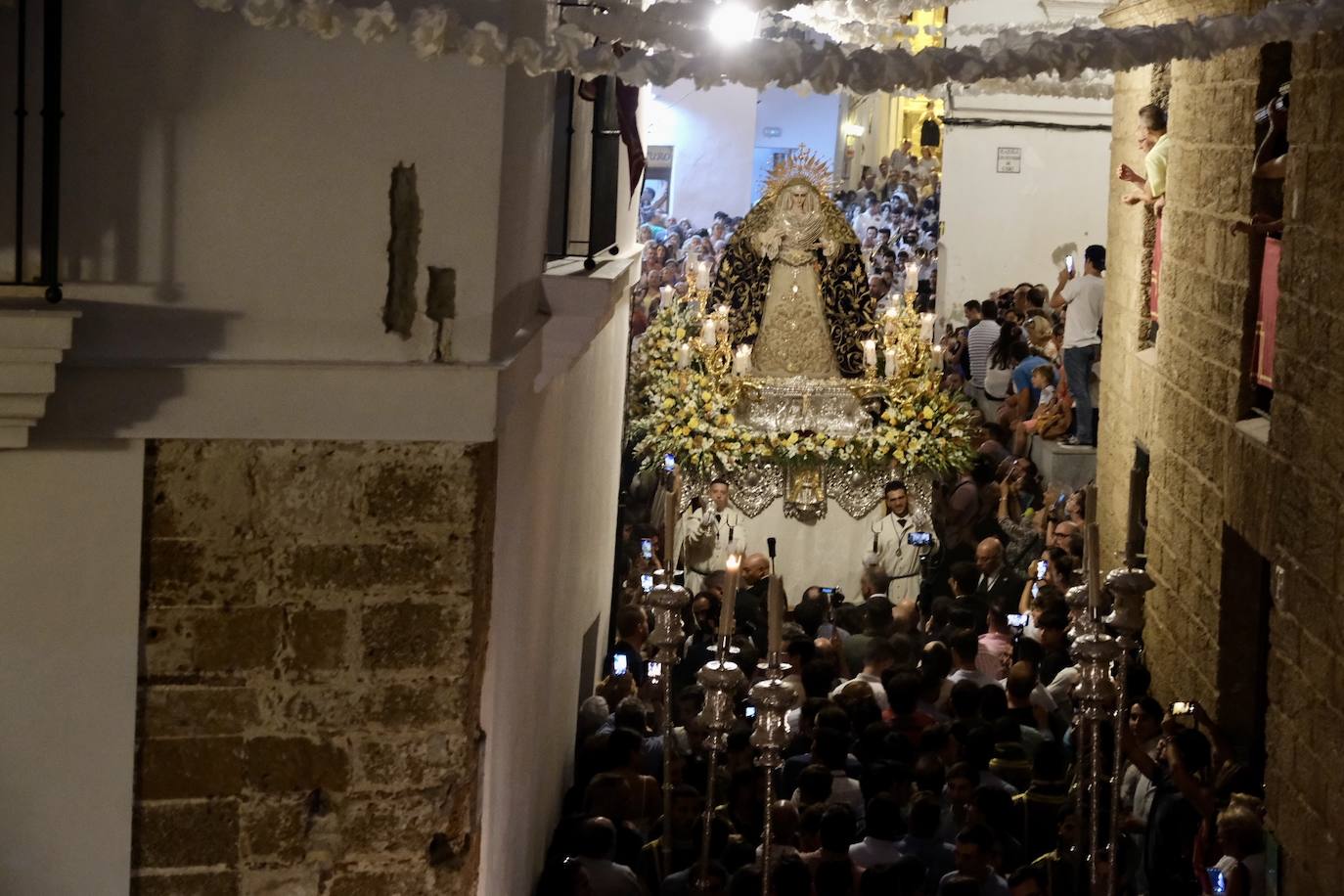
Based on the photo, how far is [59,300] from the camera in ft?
13.9

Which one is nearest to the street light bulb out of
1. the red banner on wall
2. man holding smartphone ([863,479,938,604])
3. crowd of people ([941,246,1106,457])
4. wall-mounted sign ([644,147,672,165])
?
the red banner on wall

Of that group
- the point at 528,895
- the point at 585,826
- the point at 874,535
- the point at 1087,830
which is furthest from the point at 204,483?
the point at 874,535

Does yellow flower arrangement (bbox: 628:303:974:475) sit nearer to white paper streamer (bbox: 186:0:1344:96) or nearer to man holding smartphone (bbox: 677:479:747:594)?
man holding smartphone (bbox: 677:479:747:594)

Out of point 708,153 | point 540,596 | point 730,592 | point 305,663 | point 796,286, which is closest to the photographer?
point 305,663

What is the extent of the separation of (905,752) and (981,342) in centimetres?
841

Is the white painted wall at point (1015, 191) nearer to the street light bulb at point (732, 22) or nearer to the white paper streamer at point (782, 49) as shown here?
the street light bulb at point (732, 22)

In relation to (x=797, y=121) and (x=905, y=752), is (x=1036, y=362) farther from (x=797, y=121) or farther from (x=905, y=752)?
(x=797, y=121)

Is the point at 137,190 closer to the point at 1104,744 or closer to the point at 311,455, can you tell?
the point at 311,455

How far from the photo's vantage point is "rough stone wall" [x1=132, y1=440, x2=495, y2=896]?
14.8 feet

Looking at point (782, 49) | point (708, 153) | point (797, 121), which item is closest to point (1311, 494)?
point (782, 49)

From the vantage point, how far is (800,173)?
42.3 ft

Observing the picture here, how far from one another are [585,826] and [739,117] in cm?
2407

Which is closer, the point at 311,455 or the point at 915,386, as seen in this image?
the point at 311,455

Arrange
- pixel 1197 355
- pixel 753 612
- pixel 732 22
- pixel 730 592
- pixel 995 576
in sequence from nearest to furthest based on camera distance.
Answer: pixel 730 592
pixel 732 22
pixel 1197 355
pixel 753 612
pixel 995 576
